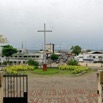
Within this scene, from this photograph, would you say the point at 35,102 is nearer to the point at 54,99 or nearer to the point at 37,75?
the point at 54,99

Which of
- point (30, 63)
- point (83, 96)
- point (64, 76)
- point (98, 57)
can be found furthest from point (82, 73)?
point (98, 57)

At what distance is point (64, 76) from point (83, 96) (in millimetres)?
12056

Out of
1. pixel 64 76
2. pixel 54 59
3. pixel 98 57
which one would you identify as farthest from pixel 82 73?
pixel 98 57

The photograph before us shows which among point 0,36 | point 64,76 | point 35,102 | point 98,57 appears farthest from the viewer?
point 98,57

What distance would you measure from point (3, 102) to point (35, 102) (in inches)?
105

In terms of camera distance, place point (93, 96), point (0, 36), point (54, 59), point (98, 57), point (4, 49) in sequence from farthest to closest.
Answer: point (98, 57) → point (54, 59) → point (4, 49) → point (93, 96) → point (0, 36)

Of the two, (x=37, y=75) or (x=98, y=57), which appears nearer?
(x=37, y=75)

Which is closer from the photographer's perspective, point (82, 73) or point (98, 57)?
point (82, 73)

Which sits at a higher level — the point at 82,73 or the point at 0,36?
the point at 0,36

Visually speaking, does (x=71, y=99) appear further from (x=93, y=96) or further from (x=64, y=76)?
(x=64, y=76)

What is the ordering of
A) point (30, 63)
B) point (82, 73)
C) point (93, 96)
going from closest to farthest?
point (93, 96)
point (82, 73)
point (30, 63)

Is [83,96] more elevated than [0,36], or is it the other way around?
[0,36]

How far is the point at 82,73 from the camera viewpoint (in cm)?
2977

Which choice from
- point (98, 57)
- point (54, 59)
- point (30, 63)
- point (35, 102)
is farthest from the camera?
point (98, 57)
